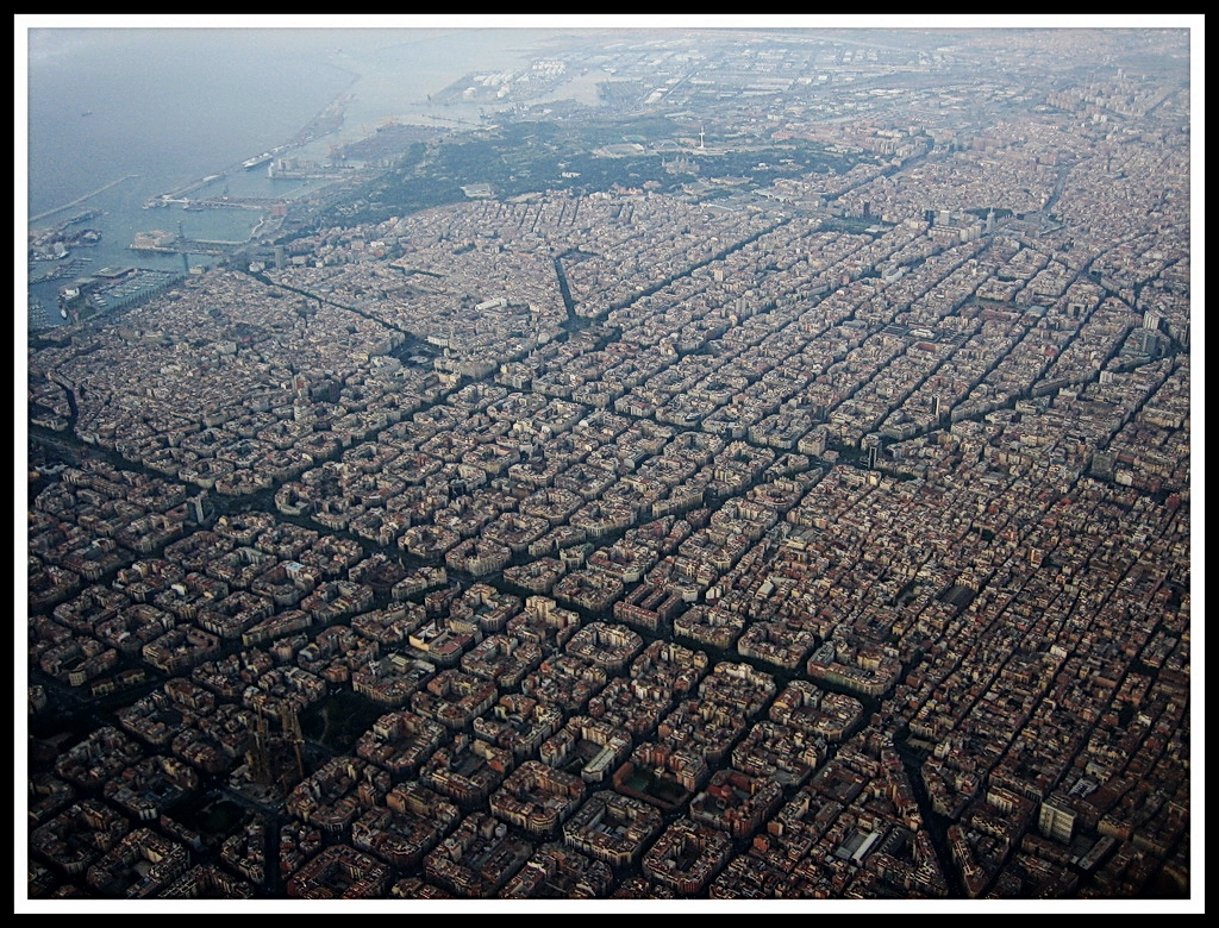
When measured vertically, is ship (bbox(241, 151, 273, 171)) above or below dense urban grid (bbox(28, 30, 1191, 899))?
above

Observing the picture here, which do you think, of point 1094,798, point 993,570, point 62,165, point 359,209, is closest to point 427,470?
point 993,570

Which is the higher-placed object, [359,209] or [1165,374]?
[359,209]

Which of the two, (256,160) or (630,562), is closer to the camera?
(630,562)

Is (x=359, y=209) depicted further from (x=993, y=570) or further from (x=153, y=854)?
(x=153, y=854)

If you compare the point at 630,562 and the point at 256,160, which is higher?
the point at 256,160

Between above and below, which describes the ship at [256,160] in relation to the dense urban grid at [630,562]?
above

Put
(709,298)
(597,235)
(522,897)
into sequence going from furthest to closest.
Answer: (597,235) < (709,298) < (522,897)

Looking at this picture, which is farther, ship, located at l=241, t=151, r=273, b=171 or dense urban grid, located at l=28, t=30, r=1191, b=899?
ship, located at l=241, t=151, r=273, b=171

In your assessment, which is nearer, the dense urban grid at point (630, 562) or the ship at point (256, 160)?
the dense urban grid at point (630, 562)
